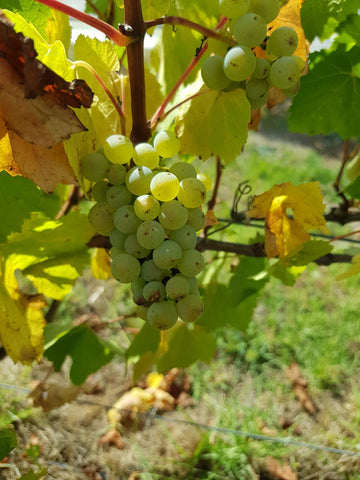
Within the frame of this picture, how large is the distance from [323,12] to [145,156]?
377 millimetres

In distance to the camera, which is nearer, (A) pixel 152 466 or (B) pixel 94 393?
(A) pixel 152 466

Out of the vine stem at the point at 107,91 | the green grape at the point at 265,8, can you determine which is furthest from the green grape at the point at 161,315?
the green grape at the point at 265,8

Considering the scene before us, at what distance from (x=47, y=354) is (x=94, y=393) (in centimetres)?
63

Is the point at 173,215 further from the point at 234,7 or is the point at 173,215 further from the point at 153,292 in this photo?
the point at 234,7

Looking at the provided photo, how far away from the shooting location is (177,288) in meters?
0.48

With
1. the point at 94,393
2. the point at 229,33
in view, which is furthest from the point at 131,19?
A: the point at 94,393

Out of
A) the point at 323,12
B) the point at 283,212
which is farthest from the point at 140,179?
the point at 323,12

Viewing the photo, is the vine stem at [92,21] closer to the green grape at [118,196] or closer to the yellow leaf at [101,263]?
the green grape at [118,196]

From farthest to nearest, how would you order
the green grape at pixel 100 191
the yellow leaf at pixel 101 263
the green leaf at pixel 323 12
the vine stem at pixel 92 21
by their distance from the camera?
the yellow leaf at pixel 101 263
the green leaf at pixel 323 12
the green grape at pixel 100 191
the vine stem at pixel 92 21

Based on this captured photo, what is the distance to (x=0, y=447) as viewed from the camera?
1.62 feet

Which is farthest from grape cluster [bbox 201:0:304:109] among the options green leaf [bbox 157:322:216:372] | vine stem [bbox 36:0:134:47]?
green leaf [bbox 157:322:216:372]

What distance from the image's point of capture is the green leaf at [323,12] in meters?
0.67

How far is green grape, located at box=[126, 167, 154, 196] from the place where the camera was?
0.50 meters

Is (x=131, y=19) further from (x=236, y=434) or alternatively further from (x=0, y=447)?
(x=236, y=434)
